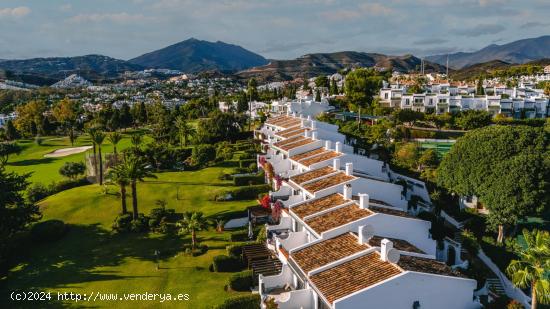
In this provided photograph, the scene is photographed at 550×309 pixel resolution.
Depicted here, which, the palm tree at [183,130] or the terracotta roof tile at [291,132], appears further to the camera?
the palm tree at [183,130]

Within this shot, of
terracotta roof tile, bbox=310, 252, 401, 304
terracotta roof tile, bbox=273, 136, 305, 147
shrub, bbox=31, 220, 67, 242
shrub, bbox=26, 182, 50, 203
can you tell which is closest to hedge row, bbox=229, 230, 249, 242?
terracotta roof tile, bbox=310, 252, 401, 304

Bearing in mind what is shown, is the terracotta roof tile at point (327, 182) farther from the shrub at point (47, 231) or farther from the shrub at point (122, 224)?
the shrub at point (47, 231)

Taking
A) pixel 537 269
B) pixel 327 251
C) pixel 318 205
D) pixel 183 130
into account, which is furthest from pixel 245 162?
pixel 537 269

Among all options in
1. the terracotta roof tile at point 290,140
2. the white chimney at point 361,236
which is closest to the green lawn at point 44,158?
the terracotta roof tile at point 290,140

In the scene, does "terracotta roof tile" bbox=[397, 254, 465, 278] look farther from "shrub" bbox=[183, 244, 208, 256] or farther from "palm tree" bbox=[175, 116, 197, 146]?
"palm tree" bbox=[175, 116, 197, 146]

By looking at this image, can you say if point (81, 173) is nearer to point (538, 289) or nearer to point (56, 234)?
point (56, 234)

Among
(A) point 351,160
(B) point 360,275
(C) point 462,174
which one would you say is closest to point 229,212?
(A) point 351,160
